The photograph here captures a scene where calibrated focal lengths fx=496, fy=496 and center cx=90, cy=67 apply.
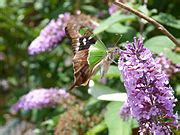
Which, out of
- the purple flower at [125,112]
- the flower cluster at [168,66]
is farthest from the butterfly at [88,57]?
the flower cluster at [168,66]

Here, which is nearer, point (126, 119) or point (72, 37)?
point (72, 37)

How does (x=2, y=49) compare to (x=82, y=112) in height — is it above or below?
above

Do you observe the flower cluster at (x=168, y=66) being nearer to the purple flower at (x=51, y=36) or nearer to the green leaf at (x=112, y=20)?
the green leaf at (x=112, y=20)

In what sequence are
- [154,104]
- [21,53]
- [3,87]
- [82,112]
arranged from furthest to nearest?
1. [3,87]
2. [21,53]
3. [82,112]
4. [154,104]

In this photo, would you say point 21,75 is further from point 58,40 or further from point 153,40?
point 153,40

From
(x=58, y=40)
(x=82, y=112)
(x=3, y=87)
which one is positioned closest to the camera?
(x=82, y=112)

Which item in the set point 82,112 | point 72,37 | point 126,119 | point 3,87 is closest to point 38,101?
point 82,112

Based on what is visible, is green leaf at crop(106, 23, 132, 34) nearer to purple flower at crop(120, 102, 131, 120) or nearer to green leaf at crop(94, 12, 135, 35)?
green leaf at crop(94, 12, 135, 35)

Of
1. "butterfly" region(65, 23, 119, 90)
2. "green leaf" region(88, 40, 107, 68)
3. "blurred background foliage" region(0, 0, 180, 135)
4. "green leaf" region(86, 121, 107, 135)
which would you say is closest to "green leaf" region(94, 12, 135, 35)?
"blurred background foliage" region(0, 0, 180, 135)
